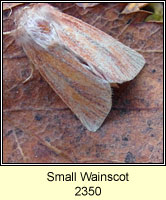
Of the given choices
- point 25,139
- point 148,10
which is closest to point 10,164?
point 25,139

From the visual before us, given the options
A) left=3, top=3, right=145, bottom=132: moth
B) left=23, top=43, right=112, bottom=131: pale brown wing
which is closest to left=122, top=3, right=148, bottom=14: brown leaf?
left=3, top=3, right=145, bottom=132: moth

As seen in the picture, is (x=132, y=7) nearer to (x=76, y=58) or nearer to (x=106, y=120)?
(x=76, y=58)

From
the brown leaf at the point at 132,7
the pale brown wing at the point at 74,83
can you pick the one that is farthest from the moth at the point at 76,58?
the brown leaf at the point at 132,7

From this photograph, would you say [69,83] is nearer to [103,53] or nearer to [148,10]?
[103,53]

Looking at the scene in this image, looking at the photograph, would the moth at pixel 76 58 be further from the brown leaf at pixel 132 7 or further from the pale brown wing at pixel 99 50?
the brown leaf at pixel 132 7

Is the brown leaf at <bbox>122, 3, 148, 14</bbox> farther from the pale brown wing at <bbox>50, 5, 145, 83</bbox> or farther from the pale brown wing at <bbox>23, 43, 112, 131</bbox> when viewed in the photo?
the pale brown wing at <bbox>23, 43, 112, 131</bbox>

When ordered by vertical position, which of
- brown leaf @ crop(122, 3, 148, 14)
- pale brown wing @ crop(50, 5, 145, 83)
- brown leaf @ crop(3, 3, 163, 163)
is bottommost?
brown leaf @ crop(3, 3, 163, 163)
